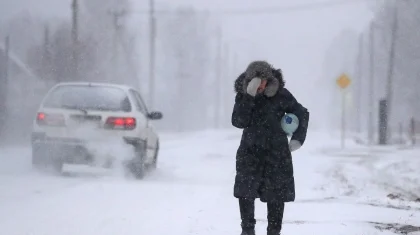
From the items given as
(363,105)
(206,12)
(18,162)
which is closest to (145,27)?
(206,12)

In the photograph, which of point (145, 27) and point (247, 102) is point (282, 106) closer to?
point (247, 102)

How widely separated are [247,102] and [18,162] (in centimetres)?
1036

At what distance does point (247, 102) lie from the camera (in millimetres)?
5121

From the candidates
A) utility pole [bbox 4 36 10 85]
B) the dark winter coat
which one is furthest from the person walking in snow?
utility pole [bbox 4 36 10 85]

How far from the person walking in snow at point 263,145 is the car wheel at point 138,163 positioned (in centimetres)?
587

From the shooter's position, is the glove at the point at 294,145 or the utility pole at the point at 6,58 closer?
the glove at the point at 294,145

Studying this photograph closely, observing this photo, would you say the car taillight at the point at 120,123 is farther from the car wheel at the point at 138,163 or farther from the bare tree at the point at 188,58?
the bare tree at the point at 188,58

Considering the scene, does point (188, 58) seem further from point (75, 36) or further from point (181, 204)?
point (181, 204)

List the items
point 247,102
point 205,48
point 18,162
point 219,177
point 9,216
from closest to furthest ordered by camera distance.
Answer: point 247,102
point 9,216
point 219,177
point 18,162
point 205,48

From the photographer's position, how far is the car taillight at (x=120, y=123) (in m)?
10.9

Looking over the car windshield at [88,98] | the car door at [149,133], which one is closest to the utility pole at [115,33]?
the car door at [149,133]

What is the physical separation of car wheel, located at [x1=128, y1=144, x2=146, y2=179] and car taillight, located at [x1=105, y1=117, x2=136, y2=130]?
1.11 ft

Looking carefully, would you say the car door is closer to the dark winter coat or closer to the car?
the car

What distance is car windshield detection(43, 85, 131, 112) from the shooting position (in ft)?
36.3
